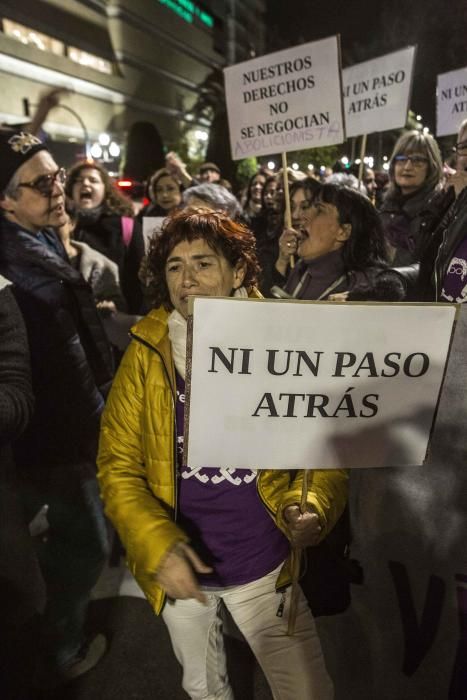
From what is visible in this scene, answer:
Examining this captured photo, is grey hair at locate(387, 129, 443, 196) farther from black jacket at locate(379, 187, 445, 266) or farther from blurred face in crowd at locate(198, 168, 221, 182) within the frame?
blurred face in crowd at locate(198, 168, 221, 182)

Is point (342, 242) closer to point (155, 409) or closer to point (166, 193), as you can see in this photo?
point (155, 409)

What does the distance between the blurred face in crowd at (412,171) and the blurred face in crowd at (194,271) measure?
3394 mm

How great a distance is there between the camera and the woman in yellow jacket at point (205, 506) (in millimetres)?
1679

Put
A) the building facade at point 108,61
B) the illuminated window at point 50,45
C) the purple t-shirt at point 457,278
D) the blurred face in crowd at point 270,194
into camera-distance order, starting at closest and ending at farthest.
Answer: the purple t-shirt at point 457,278 < the blurred face in crowd at point 270,194 < the illuminated window at point 50,45 < the building facade at point 108,61

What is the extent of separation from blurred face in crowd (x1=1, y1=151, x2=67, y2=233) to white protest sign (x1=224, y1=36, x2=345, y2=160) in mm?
1740

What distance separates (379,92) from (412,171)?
31.8 inches

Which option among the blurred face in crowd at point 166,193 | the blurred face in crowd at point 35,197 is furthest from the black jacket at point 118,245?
the blurred face in crowd at point 35,197

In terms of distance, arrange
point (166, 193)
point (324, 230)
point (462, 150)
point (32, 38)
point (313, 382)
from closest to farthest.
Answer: point (313, 382) < point (324, 230) < point (462, 150) < point (166, 193) < point (32, 38)

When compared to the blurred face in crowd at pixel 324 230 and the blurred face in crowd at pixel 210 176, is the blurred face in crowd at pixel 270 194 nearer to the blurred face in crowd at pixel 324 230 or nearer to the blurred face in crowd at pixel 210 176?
the blurred face in crowd at pixel 210 176

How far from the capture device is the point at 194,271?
5.99ft

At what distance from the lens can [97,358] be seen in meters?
2.80

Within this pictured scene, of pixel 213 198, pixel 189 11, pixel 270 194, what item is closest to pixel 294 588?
pixel 213 198

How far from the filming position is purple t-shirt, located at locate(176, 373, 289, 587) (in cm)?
173

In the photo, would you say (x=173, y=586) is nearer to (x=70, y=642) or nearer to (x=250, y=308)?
(x=250, y=308)
